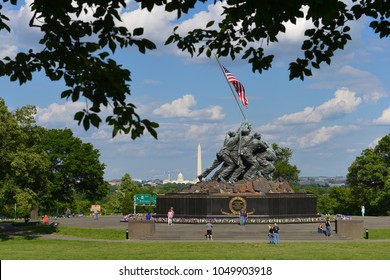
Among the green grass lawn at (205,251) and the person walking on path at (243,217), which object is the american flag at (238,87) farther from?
the green grass lawn at (205,251)

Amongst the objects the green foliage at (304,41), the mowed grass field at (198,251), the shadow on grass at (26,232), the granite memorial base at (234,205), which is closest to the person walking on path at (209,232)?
the mowed grass field at (198,251)

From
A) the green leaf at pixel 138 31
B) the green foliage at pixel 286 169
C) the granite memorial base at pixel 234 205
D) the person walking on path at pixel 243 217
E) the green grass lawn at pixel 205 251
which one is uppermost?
the green foliage at pixel 286 169

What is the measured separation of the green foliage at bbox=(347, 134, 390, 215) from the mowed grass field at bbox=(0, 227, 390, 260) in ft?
136

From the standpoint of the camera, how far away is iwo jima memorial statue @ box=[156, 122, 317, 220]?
133 ft

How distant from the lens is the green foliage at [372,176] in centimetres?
7073

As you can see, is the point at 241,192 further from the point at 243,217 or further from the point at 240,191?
the point at 243,217

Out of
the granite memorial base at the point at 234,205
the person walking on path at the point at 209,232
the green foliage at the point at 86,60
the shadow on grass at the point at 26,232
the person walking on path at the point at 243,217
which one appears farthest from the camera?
the granite memorial base at the point at 234,205

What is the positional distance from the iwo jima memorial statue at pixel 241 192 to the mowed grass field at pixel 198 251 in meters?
9.58

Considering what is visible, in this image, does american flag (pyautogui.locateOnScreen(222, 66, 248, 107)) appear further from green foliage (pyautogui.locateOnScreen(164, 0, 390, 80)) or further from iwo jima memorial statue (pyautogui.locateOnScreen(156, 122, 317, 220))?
green foliage (pyautogui.locateOnScreen(164, 0, 390, 80))

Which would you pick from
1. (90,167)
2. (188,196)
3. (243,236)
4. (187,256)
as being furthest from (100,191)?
(187,256)

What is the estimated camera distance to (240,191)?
4181 centimetres

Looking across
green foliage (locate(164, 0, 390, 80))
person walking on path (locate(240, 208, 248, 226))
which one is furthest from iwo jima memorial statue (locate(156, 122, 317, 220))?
green foliage (locate(164, 0, 390, 80))

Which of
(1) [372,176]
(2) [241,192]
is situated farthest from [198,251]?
(1) [372,176]

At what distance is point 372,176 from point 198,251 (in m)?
50.2
